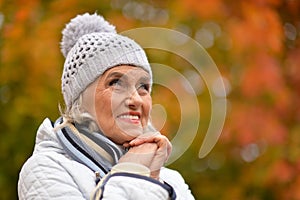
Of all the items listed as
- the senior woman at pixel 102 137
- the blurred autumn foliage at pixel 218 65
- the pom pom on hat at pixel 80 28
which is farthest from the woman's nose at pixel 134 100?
the blurred autumn foliage at pixel 218 65

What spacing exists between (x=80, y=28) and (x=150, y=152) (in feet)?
1.70

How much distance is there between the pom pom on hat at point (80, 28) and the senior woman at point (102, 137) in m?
0.08

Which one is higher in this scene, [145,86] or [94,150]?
[145,86]

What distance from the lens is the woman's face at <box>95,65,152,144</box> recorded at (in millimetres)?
2586

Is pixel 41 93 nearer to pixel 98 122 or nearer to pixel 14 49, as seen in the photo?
pixel 14 49

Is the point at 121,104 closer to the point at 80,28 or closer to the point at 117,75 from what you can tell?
the point at 117,75

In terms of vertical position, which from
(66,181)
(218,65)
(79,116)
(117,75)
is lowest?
(218,65)

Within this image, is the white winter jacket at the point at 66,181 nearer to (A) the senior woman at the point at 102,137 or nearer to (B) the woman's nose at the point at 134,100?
(A) the senior woman at the point at 102,137

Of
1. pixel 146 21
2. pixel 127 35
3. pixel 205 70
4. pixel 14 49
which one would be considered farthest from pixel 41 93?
pixel 127 35

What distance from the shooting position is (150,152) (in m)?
2.52

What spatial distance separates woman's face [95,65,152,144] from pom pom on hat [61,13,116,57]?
0.77 feet

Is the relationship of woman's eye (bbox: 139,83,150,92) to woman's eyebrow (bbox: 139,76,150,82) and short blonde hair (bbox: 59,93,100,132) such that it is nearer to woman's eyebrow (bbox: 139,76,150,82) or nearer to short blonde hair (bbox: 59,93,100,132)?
woman's eyebrow (bbox: 139,76,150,82)

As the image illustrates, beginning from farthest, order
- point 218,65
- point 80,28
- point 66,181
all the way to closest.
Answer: point 218,65, point 80,28, point 66,181

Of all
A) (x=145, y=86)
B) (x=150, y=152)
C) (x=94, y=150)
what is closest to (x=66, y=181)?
(x=94, y=150)
